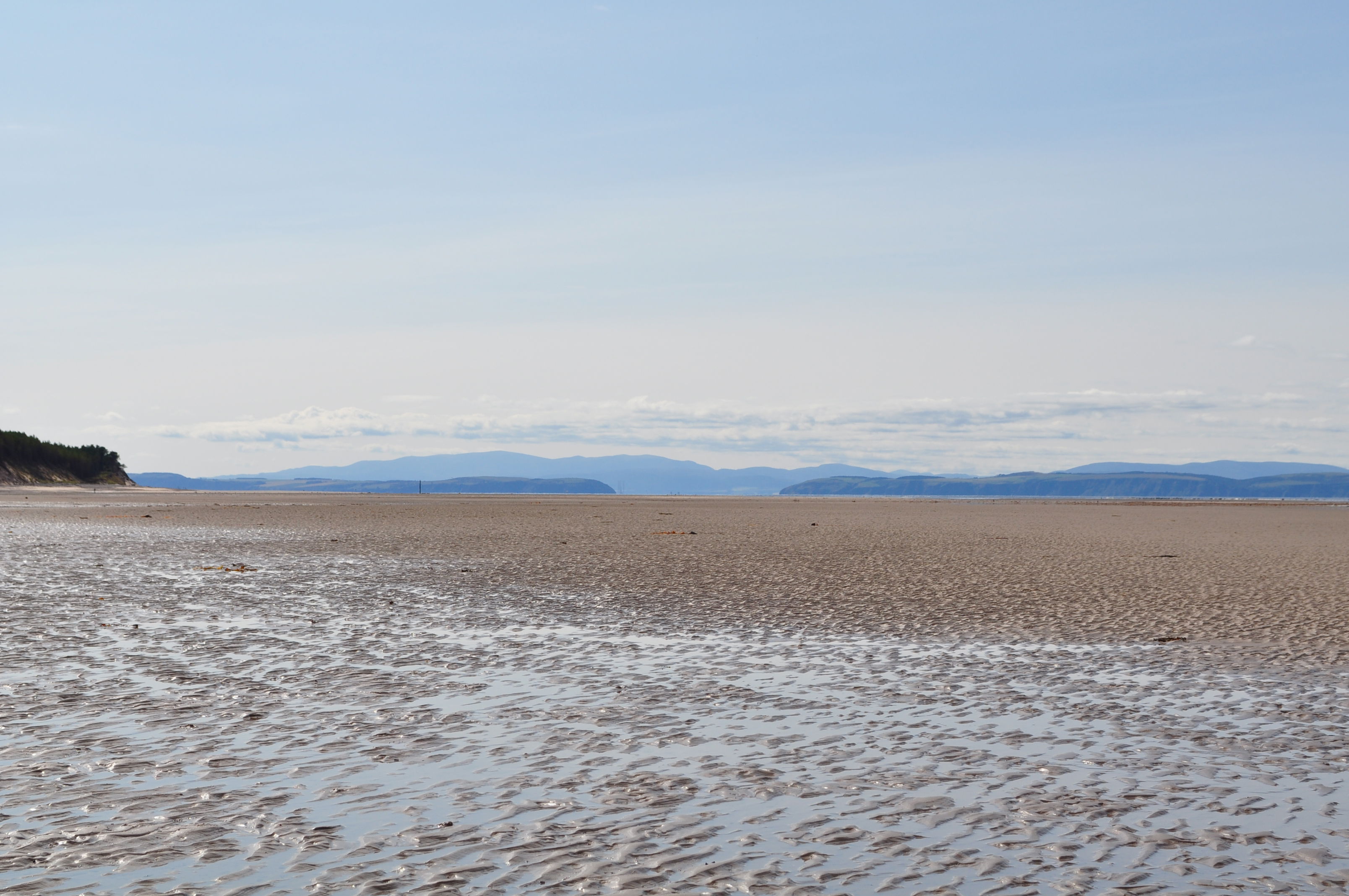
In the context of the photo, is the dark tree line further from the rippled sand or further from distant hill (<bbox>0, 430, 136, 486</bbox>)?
the rippled sand

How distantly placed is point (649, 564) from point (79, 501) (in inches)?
2297

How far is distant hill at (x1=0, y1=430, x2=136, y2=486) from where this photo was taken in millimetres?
129125

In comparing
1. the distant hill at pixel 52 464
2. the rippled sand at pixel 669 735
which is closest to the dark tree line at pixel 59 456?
the distant hill at pixel 52 464

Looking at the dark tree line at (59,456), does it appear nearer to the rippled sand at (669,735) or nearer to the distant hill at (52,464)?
the distant hill at (52,464)

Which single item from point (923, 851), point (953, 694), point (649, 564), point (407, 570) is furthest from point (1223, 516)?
point (923, 851)

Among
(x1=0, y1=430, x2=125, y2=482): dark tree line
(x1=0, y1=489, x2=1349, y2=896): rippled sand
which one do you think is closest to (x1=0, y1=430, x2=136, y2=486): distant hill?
(x1=0, y1=430, x2=125, y2=482): dark tree line

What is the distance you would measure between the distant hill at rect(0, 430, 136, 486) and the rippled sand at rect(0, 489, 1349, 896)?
406 ft

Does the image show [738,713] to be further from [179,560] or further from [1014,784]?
[179,560]

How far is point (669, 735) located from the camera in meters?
8.98

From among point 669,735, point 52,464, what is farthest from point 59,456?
point 669,735

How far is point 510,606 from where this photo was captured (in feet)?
57.9

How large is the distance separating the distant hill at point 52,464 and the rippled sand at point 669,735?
124m

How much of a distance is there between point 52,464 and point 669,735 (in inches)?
5939

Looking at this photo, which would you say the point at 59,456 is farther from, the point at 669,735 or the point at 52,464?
the point at 669,735
